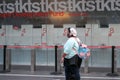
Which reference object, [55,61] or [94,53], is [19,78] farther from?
[94,53]

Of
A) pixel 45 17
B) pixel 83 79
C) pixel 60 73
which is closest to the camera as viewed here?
pixel 83 79

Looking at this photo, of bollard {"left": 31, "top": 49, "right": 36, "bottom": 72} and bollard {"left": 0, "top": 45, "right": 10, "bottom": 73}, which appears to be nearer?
bollard {"left": 0, "top": 45, "right": 10, "bottom": 73}

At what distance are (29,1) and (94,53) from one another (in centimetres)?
337

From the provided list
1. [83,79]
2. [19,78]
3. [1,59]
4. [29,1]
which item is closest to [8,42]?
[1,59]

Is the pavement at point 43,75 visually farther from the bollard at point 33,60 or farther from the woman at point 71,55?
the woman at point 71,55

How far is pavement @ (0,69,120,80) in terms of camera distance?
1567 centimetres

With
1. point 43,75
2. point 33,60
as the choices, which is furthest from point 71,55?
point 33,60

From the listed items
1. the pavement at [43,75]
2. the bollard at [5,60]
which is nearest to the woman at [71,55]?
the pavement at [43,75]

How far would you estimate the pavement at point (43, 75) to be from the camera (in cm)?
1567

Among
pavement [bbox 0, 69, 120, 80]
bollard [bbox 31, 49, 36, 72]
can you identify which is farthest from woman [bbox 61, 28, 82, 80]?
bollard [bbox 31, 49, 36, 72]

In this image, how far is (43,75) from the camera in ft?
54.0

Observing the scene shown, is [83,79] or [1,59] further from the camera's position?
[1,59]

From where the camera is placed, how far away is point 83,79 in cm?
1543

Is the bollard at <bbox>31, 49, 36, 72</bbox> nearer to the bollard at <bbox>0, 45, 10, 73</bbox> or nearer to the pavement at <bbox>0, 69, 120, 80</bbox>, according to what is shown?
the pavement at <bbox>0, 69, 120, 80</bbox>
